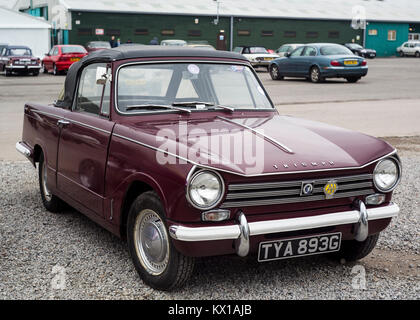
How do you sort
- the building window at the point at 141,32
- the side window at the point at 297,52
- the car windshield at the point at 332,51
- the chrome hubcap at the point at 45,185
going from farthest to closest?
the building window at the point at 141,32 → the side window at the point at 297,52 → the car windshield at the point at 332,51 → the chrome hubcap at the point at 45,185

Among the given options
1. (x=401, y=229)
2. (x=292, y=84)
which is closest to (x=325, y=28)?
(x=292, y=84)

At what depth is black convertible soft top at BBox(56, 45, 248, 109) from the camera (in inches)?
193

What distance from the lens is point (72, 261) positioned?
4.62m

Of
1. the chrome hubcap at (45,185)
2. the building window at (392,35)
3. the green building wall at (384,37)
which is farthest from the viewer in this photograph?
the building window at (392,35)

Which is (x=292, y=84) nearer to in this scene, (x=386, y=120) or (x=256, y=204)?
(x=386, y=120)

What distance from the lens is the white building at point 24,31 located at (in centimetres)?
3941

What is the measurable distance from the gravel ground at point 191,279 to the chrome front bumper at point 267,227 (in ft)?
1.55

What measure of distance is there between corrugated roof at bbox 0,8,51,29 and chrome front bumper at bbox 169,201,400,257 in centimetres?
3896

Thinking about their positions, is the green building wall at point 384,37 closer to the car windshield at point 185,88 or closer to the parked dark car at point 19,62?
the parked dark car at point 19,62

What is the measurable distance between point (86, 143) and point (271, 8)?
52.3m

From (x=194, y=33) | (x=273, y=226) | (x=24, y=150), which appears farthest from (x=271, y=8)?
(x=273, y=226)

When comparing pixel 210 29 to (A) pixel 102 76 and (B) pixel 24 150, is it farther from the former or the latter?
(A) pixel 102 76

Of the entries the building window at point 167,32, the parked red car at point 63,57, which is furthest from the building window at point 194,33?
the parked red car at point 63,57

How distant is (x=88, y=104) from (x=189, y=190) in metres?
2.00
